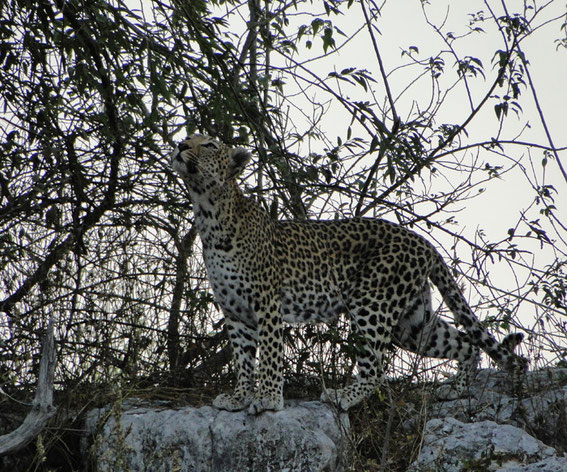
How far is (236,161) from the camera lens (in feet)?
22.8

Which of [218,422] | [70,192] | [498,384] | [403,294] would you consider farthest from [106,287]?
[498,384]

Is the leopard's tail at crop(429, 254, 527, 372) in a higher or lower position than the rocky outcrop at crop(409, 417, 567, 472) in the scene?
higher

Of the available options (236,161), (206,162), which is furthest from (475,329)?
(206,162)

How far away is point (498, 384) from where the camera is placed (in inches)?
302

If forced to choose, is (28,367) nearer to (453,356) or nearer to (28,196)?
(28,196)

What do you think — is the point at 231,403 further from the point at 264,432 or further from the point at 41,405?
the point at 41,405

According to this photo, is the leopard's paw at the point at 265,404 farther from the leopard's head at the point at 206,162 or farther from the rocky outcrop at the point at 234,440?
the leopard's head at the point at 206,162

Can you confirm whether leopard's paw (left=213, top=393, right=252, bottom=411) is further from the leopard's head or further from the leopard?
the leopard's head

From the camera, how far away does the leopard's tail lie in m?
7.55

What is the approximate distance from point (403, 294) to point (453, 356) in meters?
0.79

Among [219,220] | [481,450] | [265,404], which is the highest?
[219,220]

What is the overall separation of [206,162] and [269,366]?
1676 millimetres

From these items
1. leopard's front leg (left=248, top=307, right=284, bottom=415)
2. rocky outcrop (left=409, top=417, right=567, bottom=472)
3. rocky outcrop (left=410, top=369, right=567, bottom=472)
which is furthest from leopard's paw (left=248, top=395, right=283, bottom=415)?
rocky outcrop (left=409, top=417, right=567, bottom=472)

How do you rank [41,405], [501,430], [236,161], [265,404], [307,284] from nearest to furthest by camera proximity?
[41,405] → [501,430] → [265,404] → [236,161] → [307,284]
